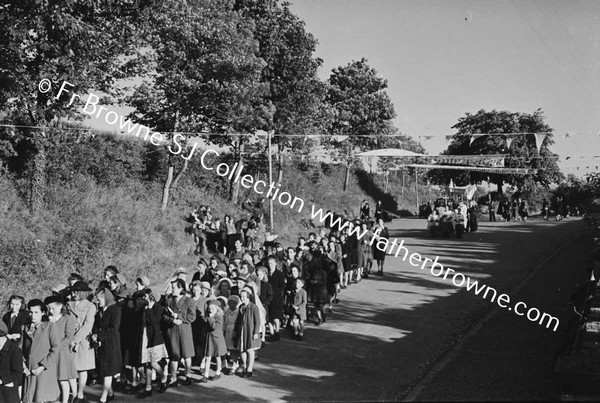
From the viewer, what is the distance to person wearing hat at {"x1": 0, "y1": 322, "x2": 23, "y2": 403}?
6.84 metres

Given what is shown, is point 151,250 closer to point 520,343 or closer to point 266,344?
point 266,344

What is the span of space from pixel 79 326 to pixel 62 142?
14414 millimetres

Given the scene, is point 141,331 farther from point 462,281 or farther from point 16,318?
point 462,281

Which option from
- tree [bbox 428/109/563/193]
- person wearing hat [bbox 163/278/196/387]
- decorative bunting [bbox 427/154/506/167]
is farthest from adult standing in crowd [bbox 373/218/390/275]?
tree [bbox 428/109/563/193]

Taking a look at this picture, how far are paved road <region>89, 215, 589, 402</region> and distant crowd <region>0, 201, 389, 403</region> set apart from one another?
414 mm

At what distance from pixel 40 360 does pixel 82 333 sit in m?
0.63

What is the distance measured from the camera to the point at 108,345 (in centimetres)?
838

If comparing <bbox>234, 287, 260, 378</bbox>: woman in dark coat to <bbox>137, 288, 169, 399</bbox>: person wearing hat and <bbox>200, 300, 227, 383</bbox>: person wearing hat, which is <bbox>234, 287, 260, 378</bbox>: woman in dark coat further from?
<bbox>137, 288, 169, 399</bbox>: person wearing hat

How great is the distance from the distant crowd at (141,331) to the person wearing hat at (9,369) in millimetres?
11

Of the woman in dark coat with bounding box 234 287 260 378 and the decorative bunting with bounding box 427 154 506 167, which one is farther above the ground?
the decorative bunting with bounding box 427 154 506 167

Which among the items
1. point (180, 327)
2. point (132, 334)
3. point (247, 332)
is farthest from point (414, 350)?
point (132, 334)

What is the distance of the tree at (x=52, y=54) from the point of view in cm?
1487

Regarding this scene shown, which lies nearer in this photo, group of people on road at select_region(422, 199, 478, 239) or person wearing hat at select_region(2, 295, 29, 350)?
person wearing hat at select_region(2, 295, 29, 350)

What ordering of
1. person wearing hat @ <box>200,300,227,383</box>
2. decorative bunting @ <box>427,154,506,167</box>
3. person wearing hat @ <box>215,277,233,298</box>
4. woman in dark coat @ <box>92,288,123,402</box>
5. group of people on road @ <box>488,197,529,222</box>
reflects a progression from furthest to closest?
group of people on road @ <box>488,197,529,222</box>
decorative bunting @ <box>427,154,506,167</box>
person wearing hat @ <box>215,277,233,298</box>
person wearing hat @ <box>200,300,227,383</box>
woman in dark coat @ <box>92,288,123,402</box>
